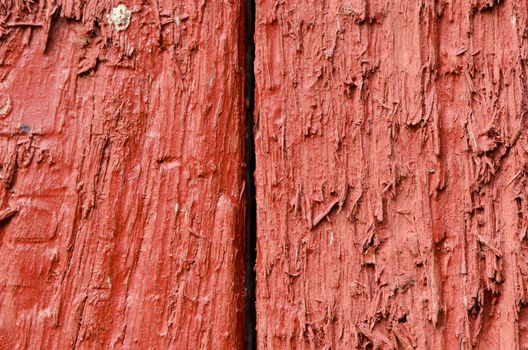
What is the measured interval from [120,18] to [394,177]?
0.47m

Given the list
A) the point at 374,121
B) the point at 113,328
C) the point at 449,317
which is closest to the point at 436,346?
the point at 449,317

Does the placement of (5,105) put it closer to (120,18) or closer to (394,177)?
(120,18)

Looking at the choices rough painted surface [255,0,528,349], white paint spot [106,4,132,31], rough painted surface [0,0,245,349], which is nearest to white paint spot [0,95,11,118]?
rough painted surface [0,0,245,349]

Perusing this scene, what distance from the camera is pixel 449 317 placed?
0.94 meters

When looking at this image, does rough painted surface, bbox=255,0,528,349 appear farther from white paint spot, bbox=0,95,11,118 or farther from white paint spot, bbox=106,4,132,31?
white paint spot, bbox=0,95,11,118

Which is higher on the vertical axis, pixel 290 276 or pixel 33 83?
pixel 33 83

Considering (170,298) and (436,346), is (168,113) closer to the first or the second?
(170,298)

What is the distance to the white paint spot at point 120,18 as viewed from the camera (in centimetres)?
104

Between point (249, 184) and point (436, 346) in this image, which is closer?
point (436, 346)

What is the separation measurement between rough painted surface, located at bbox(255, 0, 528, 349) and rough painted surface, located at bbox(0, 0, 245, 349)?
68mm

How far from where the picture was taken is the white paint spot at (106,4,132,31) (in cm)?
104

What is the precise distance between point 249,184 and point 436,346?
0.35 metres

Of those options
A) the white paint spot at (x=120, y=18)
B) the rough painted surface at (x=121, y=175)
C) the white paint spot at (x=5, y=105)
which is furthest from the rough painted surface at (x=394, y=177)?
the white paint spot at (x=5, y=105)

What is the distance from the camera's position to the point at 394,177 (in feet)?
3.16
